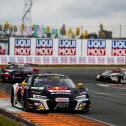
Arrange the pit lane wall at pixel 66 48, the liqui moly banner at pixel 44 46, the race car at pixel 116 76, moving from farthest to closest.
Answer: the liqui moly banner at pixel 44 46, the pit lane wall at pixel 66 48, the race car at pixel 116 76

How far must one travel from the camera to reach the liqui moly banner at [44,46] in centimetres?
7262

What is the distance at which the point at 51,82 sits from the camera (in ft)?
56.5

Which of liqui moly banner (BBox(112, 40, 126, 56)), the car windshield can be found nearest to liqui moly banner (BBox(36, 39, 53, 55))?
liqui moly banner (BBox(112, 40, 126, 56))

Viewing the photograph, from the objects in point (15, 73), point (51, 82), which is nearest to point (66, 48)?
point (15, 73)

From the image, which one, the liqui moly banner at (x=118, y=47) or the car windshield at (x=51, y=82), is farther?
the liqui moly banner at (x=118, y=47)

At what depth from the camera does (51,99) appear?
16.2 m

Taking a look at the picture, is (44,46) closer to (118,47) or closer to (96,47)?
(96,47)

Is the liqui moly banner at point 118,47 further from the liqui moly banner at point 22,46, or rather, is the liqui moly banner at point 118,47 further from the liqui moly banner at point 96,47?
the liqui moly banner at point 22,46

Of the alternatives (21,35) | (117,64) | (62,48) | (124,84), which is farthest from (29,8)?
(124,84)

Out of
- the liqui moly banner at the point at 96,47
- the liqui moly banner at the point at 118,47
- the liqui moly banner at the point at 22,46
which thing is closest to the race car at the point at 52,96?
the liqui moly banner at the point at 22,46

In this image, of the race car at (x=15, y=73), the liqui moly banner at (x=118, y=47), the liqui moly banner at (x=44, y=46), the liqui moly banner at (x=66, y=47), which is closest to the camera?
the race car at (x=15, y=73)

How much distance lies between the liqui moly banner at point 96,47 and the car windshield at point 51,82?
5591 centimetres

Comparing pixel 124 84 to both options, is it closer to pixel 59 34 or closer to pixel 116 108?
pixel 116 108

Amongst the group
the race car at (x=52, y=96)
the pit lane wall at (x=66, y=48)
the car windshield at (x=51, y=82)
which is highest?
the pit lane wall at (x=66, y=48)
